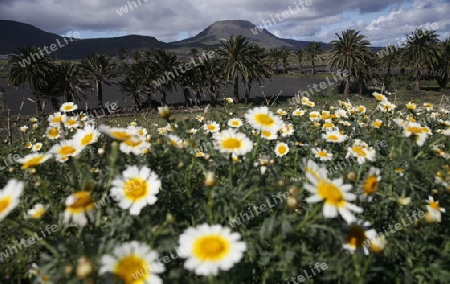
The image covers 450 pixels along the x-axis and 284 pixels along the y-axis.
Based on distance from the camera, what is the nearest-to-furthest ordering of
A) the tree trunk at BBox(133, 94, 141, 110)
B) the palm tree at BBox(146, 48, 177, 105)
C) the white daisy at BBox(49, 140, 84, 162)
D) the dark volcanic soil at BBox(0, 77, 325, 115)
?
the white daisy at BBox(49, 140, 84, 162), the palm tree at BBox(146, 48, 177, 105), the tree trunk at BBox(133, 94, 141, 110), the dark volcanic soil at BBox(0, 77, 325, 115)

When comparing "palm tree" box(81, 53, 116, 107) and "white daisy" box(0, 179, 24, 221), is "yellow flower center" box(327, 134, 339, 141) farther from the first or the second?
"palm tree" box(81, 53, 116, 107)

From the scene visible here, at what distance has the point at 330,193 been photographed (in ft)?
6.00

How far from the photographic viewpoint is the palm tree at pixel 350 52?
1962 inches

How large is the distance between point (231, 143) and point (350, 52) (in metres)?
53.4

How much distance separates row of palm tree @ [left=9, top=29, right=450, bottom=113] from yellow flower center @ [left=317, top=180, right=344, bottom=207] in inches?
1736

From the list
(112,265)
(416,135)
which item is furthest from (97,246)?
(416,135)

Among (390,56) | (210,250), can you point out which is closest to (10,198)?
(210,250)

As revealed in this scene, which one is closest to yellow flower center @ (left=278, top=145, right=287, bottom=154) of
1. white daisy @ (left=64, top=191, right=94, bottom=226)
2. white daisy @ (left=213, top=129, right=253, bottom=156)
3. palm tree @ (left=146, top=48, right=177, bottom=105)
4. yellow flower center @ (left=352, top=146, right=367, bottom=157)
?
yellow flower center @ (left=352, top=146, right=367, bottom=157)

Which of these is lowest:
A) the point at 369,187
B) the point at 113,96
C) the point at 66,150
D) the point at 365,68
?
the point at 113,96

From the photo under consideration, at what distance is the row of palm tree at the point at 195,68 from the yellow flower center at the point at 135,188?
43.3 m

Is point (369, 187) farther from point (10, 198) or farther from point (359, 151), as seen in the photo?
point (10, 198)

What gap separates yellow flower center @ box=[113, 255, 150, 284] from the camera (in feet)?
5.27

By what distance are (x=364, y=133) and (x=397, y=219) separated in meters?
2.13

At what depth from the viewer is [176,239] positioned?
6.41ft
